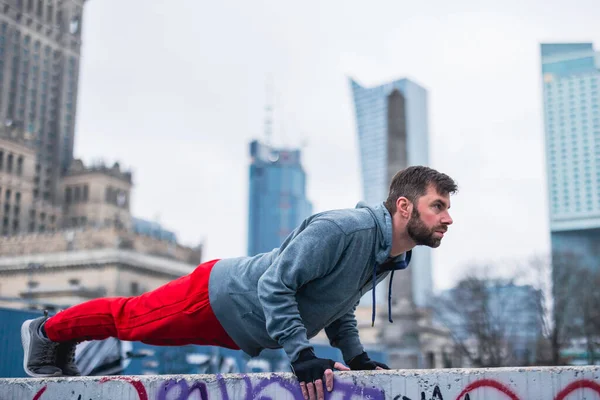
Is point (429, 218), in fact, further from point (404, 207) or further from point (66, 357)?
point (66, 357)

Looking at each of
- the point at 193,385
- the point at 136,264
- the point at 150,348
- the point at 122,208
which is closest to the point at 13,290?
the point at 136,264

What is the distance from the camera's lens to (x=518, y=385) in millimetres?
2613

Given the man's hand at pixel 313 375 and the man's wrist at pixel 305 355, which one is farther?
the man's wrist at pixel 305 355

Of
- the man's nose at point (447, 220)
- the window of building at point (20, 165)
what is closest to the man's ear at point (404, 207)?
the man's nose at point (447, 220)

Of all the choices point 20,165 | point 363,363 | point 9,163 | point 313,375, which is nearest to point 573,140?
point 20,165

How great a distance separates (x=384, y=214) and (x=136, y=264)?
170 ft

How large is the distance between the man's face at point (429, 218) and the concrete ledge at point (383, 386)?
0.84m

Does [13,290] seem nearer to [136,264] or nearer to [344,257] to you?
[136,264]

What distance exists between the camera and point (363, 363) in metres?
3.88

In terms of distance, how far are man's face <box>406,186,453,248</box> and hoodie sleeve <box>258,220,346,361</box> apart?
0.37m

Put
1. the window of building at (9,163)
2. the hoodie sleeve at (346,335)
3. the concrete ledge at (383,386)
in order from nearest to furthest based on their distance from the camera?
the concrete ledge at (383,386) < the hoodie sleeve at (346,335) < the window of building at (9,163)

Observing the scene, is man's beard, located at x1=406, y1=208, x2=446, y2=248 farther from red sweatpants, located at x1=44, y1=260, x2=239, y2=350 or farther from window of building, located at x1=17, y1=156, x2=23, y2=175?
window of building, located at x1=17, y1=156, x2=23, y2=175

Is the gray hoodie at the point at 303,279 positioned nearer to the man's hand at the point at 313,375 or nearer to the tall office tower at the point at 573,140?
the man's hand at the point at 313,375

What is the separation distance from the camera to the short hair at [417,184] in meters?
3.40
